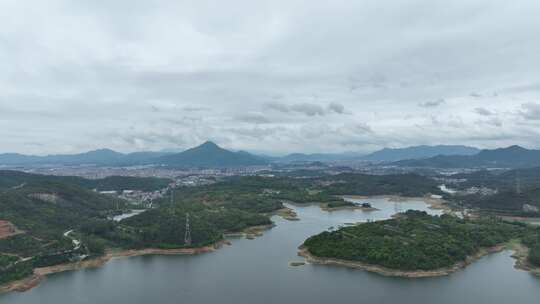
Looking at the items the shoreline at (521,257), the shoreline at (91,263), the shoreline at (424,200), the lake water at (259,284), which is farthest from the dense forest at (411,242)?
the shoreline at (424,200)

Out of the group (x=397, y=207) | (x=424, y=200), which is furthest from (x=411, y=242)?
(x=424, y=200)

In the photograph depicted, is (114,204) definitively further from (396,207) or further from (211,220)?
(396,207)

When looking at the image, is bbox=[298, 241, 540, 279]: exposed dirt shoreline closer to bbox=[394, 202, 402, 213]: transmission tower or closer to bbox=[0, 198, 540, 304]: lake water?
bbox=[0, 198, 540, 304]: lake water

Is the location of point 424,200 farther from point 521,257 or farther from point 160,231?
point 160,231

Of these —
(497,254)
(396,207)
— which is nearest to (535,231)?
(497,254)

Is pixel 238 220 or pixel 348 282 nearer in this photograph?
pixel 348 282

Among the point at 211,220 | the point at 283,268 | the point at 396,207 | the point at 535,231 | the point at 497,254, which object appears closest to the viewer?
the point at 283,268
